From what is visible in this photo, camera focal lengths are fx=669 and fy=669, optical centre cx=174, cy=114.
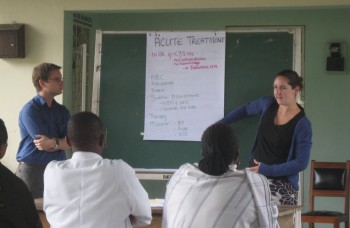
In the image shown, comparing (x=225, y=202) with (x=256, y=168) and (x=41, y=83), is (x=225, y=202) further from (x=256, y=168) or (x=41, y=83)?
(x=41, y=83)

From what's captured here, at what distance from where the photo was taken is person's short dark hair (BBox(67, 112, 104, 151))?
109 inches

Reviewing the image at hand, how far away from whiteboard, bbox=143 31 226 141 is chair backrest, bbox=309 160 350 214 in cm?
132

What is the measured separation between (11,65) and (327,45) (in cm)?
306

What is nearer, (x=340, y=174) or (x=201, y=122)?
(x=201, y=122)

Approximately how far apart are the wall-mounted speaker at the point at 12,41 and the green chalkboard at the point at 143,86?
78 centimetres

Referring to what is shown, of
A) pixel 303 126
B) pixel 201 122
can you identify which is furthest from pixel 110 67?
pixel 303 126

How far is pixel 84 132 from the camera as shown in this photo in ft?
9.08

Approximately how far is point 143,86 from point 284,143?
4.67 feet

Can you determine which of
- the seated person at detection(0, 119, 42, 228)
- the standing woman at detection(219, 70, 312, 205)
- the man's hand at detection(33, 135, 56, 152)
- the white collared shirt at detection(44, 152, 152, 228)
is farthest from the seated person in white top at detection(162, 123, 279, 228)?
the man's hand at detection(33, 135, 56, 152)

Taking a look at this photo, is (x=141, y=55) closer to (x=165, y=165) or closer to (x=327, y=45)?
(x=165, y=165)

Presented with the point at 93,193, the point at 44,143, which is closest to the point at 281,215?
the point at 93,193

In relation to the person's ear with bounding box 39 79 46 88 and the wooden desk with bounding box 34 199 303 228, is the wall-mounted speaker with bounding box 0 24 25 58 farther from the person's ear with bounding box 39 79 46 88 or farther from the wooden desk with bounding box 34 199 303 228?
the wooden desk with bounding box 34 199 303 228

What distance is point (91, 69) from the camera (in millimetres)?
6520

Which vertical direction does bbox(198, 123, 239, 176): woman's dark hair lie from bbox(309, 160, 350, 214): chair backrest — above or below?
above
